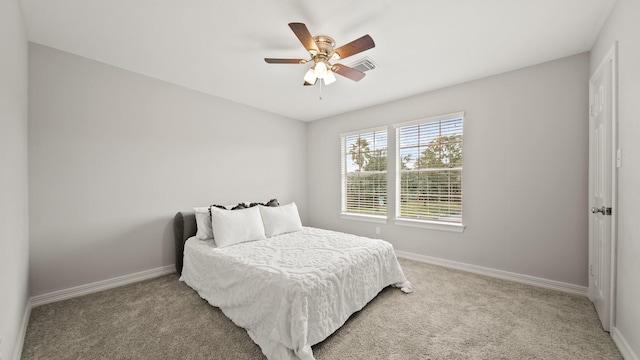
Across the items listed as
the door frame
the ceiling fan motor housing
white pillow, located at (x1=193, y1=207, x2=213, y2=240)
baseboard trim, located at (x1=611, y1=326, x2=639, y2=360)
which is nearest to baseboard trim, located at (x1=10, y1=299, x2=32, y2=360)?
white pillow, located at (x1=193, y1=207, x2=213, y2=240)

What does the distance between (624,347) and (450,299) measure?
3.67 ft

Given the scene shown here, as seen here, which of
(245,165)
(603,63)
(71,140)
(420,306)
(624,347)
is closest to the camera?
(624,347)

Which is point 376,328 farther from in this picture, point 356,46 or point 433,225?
point 356,46

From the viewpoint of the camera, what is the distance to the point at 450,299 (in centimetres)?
248

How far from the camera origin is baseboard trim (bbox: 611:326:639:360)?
5.18 feet

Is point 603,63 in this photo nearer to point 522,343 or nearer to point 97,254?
point 522,343

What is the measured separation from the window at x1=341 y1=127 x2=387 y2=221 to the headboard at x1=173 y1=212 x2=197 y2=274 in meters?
2.59

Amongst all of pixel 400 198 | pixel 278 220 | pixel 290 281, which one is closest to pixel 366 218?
pixel 400 198

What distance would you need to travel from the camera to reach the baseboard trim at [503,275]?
2598mm

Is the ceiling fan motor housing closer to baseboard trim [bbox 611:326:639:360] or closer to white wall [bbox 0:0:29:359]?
white wall [bbox 0:0:29:359]

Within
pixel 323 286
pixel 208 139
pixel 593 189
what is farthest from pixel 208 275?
pixel 593 189

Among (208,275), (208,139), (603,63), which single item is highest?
(603,63)

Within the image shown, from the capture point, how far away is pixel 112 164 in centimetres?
278

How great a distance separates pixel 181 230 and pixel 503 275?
13.4 feet
